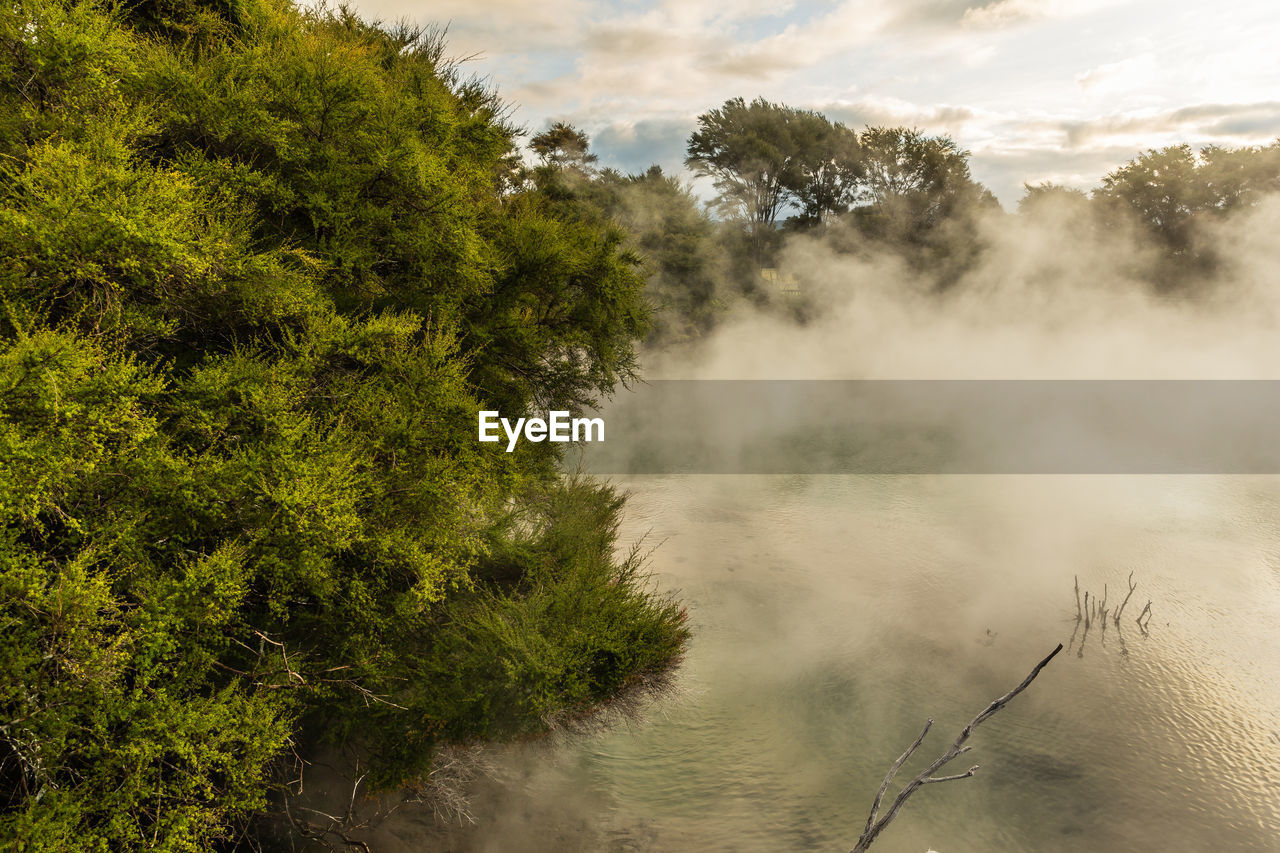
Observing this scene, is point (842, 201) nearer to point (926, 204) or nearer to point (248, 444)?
point (926, 204)

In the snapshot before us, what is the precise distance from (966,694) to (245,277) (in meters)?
13.2

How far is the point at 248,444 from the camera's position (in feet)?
26.6

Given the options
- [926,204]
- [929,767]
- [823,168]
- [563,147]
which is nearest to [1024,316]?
[926,204]

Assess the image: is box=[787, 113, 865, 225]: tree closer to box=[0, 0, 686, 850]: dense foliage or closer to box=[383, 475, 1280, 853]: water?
box=[383, 475, 1280, 853]: water

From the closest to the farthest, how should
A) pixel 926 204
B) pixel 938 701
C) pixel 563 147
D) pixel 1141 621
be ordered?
pixel 938 701, pixel 1141 621, pixel 563 147, pixel 926 204

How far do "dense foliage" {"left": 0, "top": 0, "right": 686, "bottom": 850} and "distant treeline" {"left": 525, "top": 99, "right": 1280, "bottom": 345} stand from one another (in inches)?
797

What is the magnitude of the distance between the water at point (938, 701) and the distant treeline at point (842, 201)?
20.7m

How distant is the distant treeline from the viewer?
38.7m

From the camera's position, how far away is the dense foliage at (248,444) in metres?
6.08

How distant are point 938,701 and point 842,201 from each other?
149ft

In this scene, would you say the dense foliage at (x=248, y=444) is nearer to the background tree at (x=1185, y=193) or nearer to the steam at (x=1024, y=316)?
the steam at (x=1024, y=316)

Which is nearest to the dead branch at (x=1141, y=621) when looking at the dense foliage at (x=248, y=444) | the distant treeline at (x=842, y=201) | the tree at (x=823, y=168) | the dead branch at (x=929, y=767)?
the dense foliage at (x=248, y=444)

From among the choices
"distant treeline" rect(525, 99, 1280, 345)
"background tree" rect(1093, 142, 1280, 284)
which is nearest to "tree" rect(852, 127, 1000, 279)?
"distant treeline" rect(525, 99, 1280, 345)

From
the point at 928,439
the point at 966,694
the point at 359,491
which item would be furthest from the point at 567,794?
the point at 928,439
